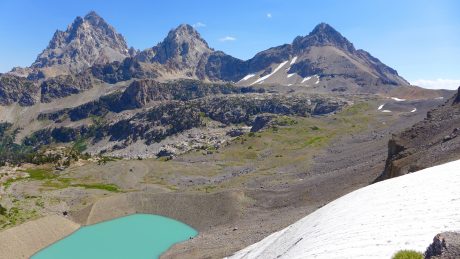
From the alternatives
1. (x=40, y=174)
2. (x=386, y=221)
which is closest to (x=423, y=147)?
(x=386, y=221)

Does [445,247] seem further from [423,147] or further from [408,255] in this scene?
[423,147]

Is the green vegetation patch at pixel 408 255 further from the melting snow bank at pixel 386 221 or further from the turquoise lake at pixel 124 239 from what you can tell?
the turquoise lake at pixel 124 239

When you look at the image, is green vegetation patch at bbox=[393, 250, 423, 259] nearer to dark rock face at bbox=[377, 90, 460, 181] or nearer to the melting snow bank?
the melting snow bank

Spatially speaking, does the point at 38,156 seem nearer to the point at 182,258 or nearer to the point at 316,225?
the point at 182,258

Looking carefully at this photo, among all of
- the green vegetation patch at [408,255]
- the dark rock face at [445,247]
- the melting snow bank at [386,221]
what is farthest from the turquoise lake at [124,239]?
the dark rock face at [445,247]

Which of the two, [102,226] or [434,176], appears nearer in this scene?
[434,176]

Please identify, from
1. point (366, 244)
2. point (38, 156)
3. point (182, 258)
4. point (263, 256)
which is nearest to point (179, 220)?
point (182, 258)
